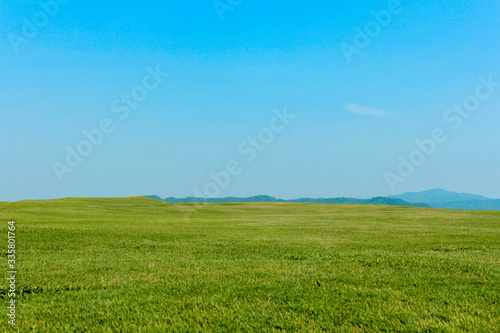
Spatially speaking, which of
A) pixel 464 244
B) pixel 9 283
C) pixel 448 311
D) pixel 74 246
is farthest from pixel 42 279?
pixel 464 244

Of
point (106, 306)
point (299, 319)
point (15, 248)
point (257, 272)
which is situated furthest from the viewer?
point (15, 248)

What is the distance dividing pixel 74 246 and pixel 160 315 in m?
10.9

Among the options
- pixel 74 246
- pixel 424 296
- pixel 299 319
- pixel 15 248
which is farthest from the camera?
pixel 74 246

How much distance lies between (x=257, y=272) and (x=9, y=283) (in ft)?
21.0

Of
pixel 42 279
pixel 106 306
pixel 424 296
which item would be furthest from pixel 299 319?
pixel 42 279

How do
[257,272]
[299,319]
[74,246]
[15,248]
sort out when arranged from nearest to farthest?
[299,319] → [257,272] → [15,248] → [74,246]

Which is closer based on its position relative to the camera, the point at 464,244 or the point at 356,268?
the point at 356,268

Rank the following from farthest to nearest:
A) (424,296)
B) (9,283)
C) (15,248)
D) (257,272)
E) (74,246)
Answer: (74,246), (15,248), (257,272), (9,283), (424,296)

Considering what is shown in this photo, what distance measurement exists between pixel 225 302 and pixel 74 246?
11104 mm

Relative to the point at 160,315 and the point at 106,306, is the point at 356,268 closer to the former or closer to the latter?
the point at 160,315

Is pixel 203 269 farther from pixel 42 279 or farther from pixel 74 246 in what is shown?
pixel 74 246

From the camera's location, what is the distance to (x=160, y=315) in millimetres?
6605

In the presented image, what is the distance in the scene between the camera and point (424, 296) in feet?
24.9

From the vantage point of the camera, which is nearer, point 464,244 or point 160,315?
point 160,315
